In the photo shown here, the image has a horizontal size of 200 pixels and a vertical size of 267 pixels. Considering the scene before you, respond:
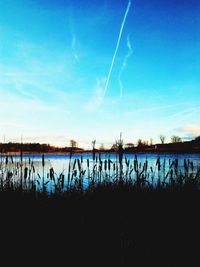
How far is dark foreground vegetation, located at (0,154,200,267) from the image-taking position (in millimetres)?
2678

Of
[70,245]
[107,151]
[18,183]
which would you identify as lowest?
[70,245]

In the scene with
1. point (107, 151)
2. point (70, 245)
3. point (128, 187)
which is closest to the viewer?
point (70, 245)

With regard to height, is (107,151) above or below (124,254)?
above

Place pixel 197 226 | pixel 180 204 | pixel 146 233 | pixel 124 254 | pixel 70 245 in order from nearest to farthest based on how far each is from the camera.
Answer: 1. pixel 124 254
2. pixel 70 245
3. pixel 146 233
4. pixel 197 226
5. pixel 180 204

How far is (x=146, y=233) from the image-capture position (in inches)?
127

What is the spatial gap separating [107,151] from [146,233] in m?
4.98

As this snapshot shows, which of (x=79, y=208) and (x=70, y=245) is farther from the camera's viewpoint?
(x=79, y=208)

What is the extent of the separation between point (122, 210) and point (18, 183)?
3.10 m

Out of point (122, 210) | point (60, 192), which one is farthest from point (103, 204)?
point (60, 192)

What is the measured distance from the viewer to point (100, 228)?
11.1 feet

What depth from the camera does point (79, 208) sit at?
4.17 metres

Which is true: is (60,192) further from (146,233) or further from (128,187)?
(146,233)

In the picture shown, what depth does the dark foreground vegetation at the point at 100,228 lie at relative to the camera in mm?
2678

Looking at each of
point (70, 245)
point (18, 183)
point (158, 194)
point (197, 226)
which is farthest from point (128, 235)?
point (18, 183)
